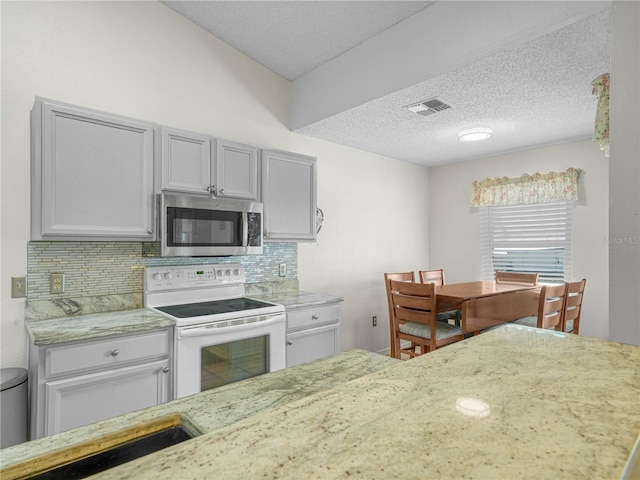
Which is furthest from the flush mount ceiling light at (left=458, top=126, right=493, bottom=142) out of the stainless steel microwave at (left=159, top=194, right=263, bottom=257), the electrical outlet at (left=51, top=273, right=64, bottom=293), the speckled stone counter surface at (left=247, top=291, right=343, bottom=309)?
the electrical outlet at (left=51, top=273, right=64, bottom=293)

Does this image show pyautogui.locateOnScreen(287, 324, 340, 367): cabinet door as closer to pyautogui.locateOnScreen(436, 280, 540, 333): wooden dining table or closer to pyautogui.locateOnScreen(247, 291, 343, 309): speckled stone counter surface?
pyautogui.locateOnScreen(247, 291, 343, 309): speckled stone counter surface

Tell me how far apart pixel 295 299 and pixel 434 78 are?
184 cm

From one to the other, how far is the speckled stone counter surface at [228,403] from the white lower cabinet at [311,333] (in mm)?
1449

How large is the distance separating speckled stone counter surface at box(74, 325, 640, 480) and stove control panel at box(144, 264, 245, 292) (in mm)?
2090

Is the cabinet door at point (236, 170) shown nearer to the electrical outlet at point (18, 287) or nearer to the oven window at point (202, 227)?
the oven window at point (202, 227)

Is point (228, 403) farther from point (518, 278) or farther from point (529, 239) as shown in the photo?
point (529, 239)

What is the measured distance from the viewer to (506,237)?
4.40 meters

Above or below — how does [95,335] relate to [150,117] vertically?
below

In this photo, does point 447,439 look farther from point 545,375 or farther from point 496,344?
point 496,344

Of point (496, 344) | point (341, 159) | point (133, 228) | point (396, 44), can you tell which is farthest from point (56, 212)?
point (341, 159)

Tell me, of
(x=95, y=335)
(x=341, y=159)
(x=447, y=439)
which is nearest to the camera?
(x=447, y=439)

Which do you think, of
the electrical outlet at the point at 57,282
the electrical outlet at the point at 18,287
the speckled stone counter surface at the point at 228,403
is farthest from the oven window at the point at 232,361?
the speckled stone counter surface at the point at 228,403

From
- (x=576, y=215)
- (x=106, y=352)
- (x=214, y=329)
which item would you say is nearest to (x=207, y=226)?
(x=214, y=329)

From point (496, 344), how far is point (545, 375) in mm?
261
